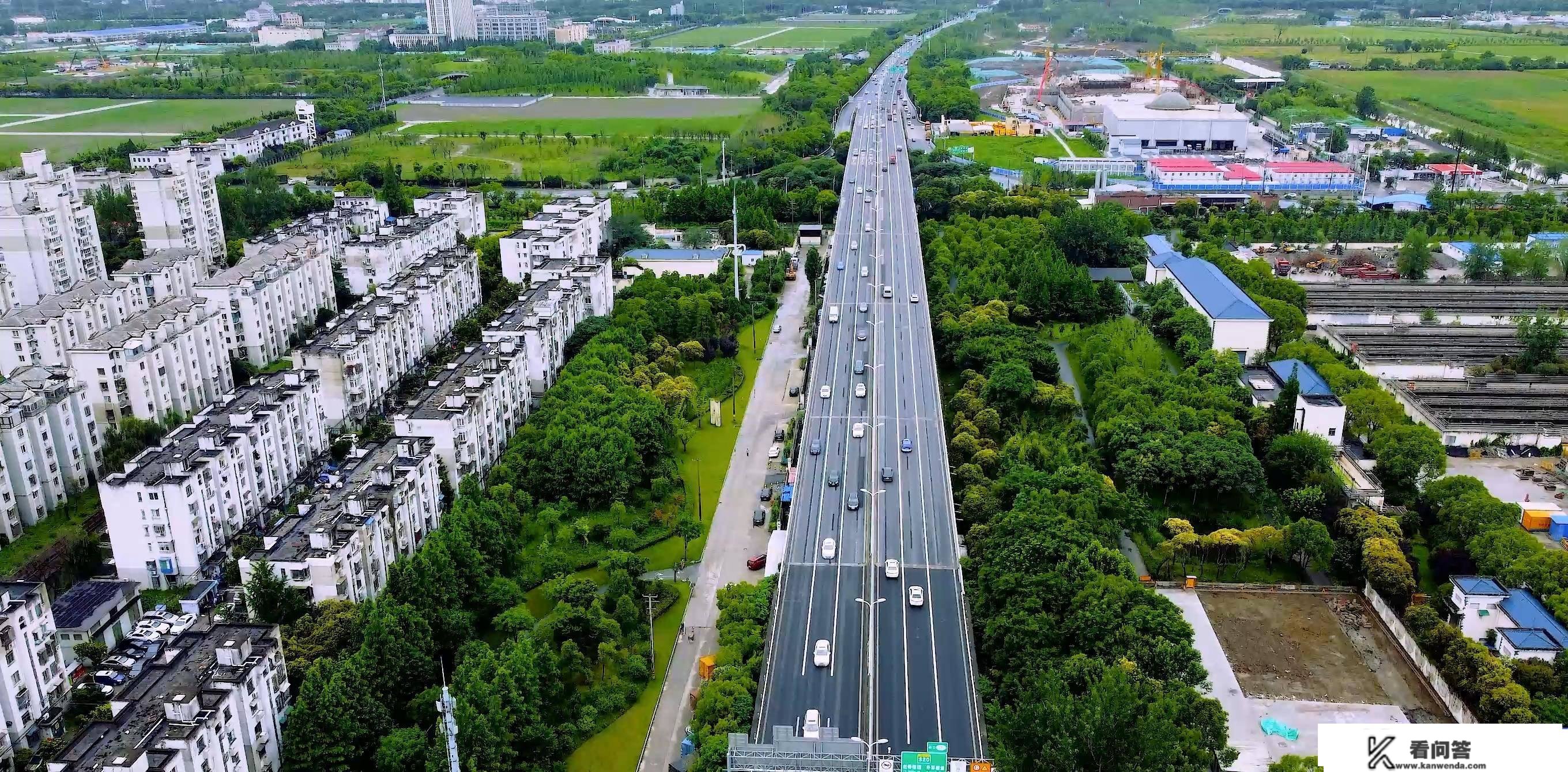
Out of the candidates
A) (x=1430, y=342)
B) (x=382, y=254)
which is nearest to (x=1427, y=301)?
(x=1430, y=342)

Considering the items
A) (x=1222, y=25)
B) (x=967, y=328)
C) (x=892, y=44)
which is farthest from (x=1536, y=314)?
(x=892, y=44)

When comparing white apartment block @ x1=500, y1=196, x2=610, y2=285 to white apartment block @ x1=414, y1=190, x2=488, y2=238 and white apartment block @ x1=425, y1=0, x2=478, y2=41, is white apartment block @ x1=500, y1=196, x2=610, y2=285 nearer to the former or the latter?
white apartment block @ x1=414, y1=190, x2=488, y2=238

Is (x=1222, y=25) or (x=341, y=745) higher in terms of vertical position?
(x=1222, y=25)

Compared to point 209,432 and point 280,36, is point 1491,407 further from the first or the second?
point 280,36

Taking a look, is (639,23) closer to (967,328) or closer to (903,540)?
(967,328)

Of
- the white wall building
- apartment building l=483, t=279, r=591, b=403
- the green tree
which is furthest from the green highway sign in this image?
the white wall building
